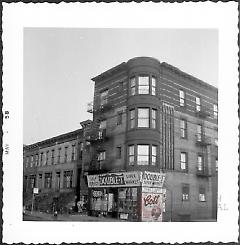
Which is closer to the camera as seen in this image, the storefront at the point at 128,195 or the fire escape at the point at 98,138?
the storefront at the point at 128,195

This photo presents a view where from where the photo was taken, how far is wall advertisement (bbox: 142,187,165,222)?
5.51 metres

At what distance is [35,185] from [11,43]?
59.4 inches

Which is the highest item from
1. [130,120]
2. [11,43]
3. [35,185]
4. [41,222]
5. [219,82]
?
[11,43]

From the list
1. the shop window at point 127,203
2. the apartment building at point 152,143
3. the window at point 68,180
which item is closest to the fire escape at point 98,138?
the apartment building at point 152,143

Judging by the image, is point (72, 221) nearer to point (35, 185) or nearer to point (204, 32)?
point (35, 185)

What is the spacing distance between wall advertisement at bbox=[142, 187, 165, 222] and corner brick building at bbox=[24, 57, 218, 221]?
10mm

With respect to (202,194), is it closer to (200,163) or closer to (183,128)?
(200,163)

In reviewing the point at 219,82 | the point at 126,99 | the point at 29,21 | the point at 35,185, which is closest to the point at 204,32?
the point at 219,82

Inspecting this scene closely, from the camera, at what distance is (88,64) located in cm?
564

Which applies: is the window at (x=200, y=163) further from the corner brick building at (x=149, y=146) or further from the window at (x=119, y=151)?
the window at (x=119, y=151)

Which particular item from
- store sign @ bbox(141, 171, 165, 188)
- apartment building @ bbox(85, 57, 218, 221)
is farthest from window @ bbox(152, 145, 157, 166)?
store sign @ bbox(141, 171, 165, 188)

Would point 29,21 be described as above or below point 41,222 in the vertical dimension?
above

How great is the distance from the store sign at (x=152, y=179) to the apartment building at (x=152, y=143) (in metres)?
0.01

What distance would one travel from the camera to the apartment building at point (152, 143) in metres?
5.55
